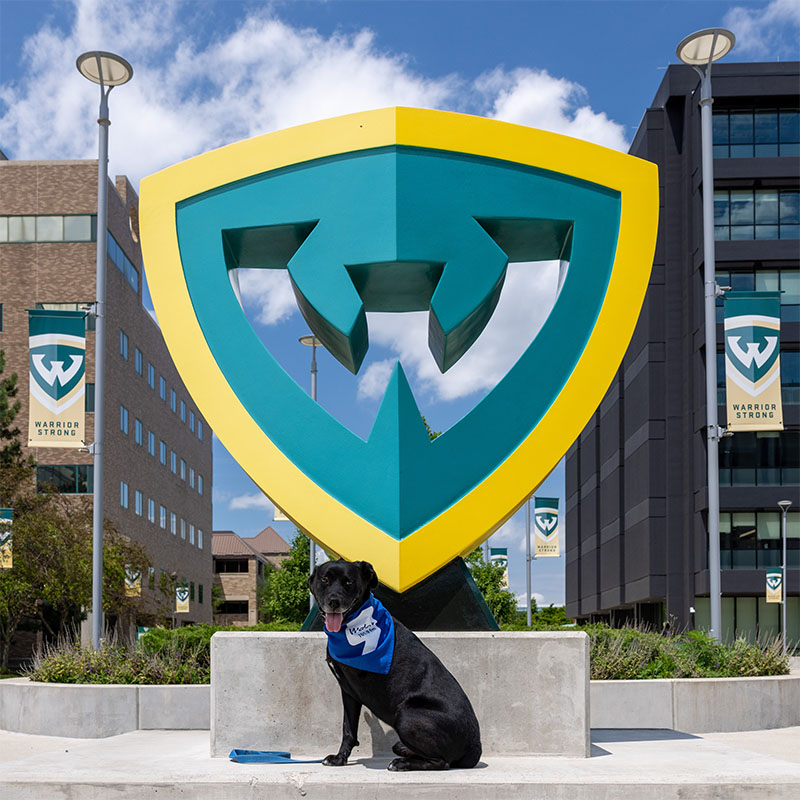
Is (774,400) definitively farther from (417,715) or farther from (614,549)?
(614,549)

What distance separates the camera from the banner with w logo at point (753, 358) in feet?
45.0

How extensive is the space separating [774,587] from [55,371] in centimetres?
2958

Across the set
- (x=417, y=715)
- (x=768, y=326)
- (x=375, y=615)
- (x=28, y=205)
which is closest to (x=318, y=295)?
(x=375, y=615)

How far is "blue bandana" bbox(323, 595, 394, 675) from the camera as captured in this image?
6043mm

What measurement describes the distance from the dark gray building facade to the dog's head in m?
35.5

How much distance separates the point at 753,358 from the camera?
13812 millimetres

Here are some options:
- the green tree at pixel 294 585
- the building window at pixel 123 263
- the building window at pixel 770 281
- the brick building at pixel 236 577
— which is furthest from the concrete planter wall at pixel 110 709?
the brick building at pixel 236 577

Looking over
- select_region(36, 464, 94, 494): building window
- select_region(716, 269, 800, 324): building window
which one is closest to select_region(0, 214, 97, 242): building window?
select_region(36, 464, 94, 494): building window

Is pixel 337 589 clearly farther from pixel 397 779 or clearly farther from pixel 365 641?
pixel 397 779

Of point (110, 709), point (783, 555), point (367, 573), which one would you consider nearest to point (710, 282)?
point (110, 709)

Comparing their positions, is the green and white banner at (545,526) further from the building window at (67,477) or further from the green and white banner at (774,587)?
the building window at (67,477)

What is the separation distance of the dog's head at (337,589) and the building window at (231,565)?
3196 inches

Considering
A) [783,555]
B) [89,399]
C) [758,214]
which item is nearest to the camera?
[783,555]

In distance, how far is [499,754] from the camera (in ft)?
22.4
